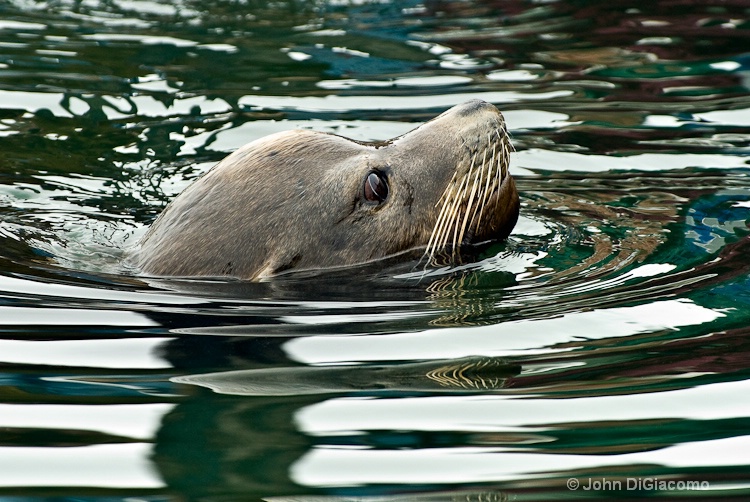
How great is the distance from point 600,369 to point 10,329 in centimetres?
203

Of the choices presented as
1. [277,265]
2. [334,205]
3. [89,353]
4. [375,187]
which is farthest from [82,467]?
[375,187]

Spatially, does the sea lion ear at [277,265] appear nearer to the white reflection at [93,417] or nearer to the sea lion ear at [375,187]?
the sea lion ear at [375,187]

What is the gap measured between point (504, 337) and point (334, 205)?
1613 millimetres

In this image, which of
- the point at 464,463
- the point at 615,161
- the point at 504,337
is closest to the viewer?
the point at 464,463

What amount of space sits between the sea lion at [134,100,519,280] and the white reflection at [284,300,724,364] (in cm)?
127

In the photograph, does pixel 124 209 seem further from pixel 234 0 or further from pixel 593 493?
pixel 234 0

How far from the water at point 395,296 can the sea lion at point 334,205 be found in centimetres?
18

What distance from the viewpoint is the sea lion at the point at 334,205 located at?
544cm

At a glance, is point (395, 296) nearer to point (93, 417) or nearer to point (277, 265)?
point (277, 265)

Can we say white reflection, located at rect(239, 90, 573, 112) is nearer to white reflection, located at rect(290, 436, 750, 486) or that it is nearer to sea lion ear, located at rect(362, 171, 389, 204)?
sea lion ear, located at rect(362, 171, 389, 204)

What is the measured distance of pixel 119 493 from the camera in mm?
2832

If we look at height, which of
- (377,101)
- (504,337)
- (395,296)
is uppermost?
(377,101)

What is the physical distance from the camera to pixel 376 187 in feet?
18.3

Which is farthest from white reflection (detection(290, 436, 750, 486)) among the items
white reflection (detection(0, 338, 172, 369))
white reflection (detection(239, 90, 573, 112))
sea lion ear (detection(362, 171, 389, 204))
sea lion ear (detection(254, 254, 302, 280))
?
white reflection (detection(239, 90, 573, 112))
